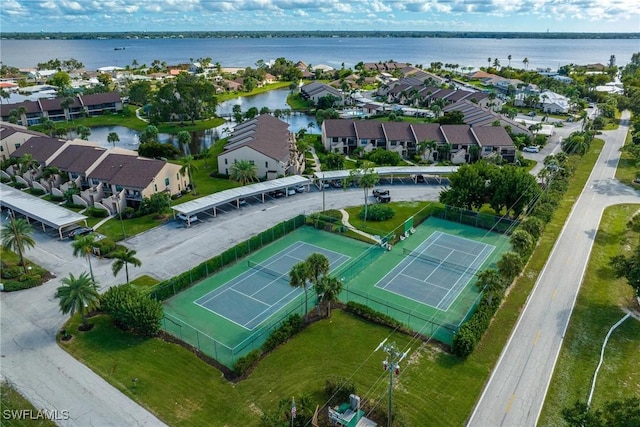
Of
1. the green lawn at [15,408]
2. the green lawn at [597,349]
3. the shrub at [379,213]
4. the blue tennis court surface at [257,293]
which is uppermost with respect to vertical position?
the shrub at [379,213]

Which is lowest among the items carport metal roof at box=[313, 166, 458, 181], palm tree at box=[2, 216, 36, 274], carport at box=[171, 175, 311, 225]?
carport at box=[171, 175, 311, 225]

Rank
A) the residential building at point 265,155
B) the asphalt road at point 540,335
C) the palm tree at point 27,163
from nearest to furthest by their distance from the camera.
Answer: the asphalt road at point 540,335 → the palm tree at point 27,163 → the residential building at point 265,155

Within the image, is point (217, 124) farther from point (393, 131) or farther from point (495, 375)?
point (495, 375)

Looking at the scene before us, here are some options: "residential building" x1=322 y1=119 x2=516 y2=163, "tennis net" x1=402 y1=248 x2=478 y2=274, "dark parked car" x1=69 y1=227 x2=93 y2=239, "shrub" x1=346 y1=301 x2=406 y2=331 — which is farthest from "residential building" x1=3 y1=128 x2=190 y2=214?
"tennis net" x1=402 y1=248 x2=478 y2=274

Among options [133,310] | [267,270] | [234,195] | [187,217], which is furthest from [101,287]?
[234,195]

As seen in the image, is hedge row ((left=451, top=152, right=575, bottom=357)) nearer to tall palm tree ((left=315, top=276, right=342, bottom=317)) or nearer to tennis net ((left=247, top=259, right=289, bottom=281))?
tall palm tree ((left=315, top=276, right=342, bottom=317))

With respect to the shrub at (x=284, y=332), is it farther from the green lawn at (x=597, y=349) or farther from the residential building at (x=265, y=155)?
the residential building at (x=265, y=155)

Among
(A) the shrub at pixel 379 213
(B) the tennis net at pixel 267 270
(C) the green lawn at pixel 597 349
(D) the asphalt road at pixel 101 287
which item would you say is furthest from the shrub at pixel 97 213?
(C) the green lawn at pixel 597 349

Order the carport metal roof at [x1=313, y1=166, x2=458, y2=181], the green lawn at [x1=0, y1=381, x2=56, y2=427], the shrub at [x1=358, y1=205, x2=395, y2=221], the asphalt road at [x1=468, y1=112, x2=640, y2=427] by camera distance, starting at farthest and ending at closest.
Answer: the carport metal roof at [x1=313, y1=166, x2=458, y2=181]
the shrub at [x1=358, y1=205, x2=395, y2=221]
the asphalt road at [x1=468, y1=112, x2=640, y2=427]
the green lawn at [x1=0, y1=381, x2=56, y2=427]
